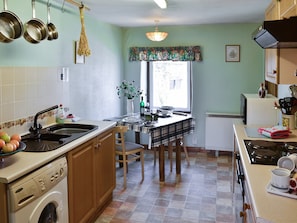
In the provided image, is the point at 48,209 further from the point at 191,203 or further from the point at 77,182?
the point at 191,203

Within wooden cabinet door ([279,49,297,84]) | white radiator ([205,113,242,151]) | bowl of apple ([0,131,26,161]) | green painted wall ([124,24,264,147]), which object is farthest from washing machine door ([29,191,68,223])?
green painted wall ([124,24,264,147])

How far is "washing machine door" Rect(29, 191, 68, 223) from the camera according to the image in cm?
200

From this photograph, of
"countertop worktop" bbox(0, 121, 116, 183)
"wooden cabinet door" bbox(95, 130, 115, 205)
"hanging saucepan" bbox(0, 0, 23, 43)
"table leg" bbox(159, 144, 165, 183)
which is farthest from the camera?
"table leg" bbox(159, 144, 165, 183)

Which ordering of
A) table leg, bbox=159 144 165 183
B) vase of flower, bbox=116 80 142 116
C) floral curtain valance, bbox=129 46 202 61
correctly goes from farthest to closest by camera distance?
floral curtain valance, bbox=129 46 202 61 → vase of flower, bbox=116 80 142 116 → table leg, bbox=159 144 165 183

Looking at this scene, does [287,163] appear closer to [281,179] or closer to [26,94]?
[281,179]

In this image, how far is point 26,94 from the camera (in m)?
2.88

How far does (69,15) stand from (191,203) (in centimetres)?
261

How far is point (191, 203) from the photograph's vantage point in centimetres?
344

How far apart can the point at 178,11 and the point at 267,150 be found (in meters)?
2.32

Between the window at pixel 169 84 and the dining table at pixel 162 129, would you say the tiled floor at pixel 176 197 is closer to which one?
the dining table at pixel 162 129

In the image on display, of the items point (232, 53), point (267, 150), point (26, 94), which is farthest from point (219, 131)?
point (26, 94)

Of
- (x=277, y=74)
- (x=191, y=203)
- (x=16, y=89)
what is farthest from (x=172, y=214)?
(x=16, y=89)

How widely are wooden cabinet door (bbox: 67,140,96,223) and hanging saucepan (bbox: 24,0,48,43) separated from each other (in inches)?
41.7

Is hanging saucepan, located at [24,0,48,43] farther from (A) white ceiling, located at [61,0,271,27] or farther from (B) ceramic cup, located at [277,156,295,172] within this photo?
(B) ceramic cup, located at [277,156,295,172]
